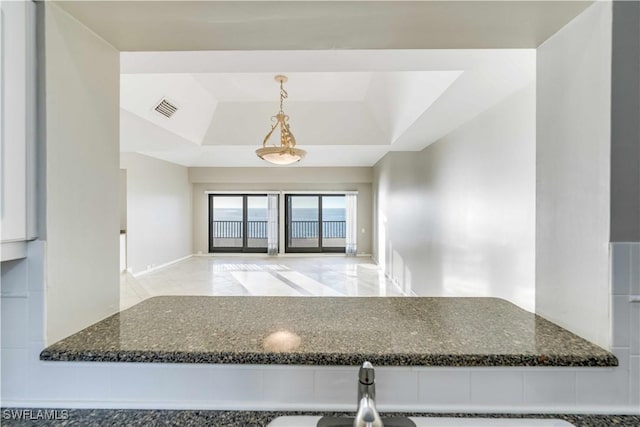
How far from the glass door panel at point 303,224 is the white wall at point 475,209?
3937 mm

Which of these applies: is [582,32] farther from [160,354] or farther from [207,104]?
[207,104]

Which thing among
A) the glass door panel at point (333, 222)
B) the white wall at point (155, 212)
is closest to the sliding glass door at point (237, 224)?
the white wall at point (155, 212)

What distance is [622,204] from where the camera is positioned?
80 cm

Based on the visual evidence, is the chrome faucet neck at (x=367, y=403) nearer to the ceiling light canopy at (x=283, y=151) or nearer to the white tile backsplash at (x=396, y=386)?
the white tile backsplash at (x=396, y=386)

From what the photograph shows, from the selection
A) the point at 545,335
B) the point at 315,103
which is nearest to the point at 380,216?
the point at 315,103

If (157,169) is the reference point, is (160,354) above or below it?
below

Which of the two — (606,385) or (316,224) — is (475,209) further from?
(316,224)

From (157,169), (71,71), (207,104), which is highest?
(207,104)

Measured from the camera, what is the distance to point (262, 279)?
5914mm

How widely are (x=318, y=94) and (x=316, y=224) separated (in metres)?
5.12

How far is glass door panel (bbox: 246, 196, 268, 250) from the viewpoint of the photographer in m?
8.93

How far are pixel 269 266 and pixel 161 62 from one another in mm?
5649

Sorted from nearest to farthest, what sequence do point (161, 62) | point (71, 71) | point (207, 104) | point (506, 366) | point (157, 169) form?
point (506, 366), point (71, 71), point (161, 62), point (207, 104), point (157, 169)

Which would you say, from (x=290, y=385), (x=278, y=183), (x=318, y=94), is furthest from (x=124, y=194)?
(x=290, y=385)
